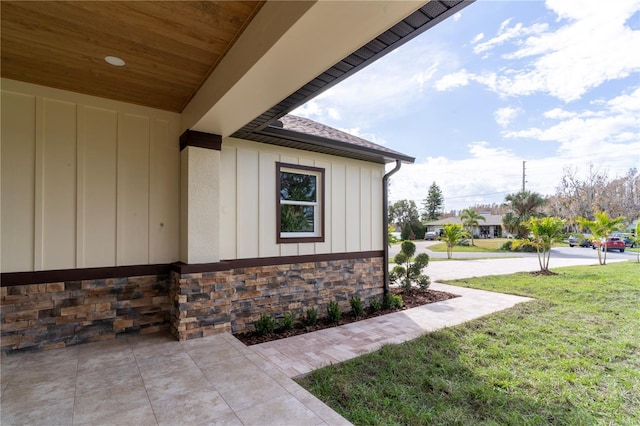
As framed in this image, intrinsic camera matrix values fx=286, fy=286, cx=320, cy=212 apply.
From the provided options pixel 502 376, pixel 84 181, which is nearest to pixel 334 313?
pixel 502 376

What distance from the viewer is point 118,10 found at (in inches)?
84.3

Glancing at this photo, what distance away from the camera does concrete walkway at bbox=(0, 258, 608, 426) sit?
6.98 ft

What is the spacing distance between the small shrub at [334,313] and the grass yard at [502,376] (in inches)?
59.6

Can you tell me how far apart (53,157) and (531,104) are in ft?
72.7

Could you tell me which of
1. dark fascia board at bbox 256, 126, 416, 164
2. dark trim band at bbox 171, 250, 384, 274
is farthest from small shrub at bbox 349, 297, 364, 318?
dark fascia board at bbox 256, 126, 416, 164

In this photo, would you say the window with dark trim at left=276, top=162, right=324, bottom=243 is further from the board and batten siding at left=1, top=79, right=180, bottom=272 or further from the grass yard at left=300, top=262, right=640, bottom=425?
the grass yard at left=300, top=262, right=640, bottom=425

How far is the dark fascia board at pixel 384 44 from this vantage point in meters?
1.83

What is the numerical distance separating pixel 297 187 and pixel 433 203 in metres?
44.5

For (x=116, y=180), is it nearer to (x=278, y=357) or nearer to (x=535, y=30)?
(x=278, y=357)

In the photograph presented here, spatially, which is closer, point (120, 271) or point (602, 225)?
point (120, 271)

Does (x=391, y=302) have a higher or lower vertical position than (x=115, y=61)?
lower

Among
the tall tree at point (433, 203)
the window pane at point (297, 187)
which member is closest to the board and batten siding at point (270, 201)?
the window pane at point (297, 187)

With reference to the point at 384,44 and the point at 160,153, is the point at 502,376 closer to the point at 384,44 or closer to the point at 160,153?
the point at 384,44

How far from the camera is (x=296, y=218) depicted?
5379 mm
